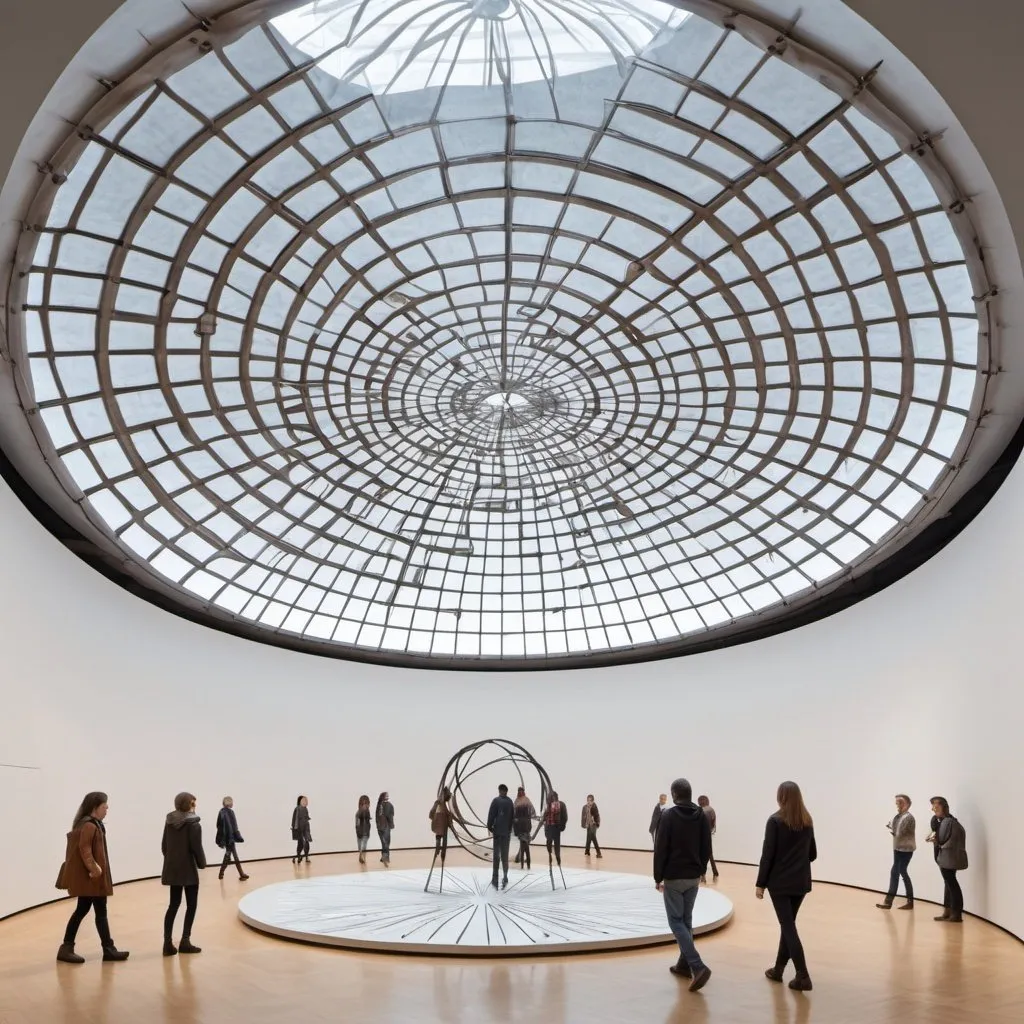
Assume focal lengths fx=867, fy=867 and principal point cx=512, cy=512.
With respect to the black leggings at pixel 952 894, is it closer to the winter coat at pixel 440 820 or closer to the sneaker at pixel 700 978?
the sneaker at pixel 700 978

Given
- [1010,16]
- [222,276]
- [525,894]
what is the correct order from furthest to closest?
[525,894]
[222,276]
[1010,16]

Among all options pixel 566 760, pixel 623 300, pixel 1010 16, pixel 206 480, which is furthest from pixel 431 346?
pixel 566 760

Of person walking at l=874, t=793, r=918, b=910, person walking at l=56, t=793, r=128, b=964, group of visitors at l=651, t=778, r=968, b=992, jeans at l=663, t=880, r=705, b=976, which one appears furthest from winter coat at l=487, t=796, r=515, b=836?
person walking at l=56, t=793, r=128, b=964

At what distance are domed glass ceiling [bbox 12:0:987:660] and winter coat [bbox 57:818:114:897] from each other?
10.3m

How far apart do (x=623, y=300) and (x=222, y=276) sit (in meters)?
10.9

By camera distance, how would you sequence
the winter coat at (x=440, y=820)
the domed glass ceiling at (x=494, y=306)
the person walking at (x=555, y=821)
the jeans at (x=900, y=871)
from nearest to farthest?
the domed glass ceiling at (x=494, y=306) → the jeans at (x=900, y=871) → the winter coat at (x=440, y=820) → the person walking at (x=555, y=821)

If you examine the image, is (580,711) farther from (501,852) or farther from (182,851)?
(182,851)

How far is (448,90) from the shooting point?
17953 millimetres

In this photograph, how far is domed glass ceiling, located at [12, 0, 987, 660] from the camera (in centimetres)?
1688

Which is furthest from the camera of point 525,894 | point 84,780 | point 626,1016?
point 84,780

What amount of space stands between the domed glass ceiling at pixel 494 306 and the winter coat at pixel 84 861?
1032 centimetres

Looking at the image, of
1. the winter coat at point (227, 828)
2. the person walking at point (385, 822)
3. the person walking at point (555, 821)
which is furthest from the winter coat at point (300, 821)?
the person walking at point (555, 821)

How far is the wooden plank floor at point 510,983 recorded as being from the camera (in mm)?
12328

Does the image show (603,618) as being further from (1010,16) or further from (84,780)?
(1010,16)
